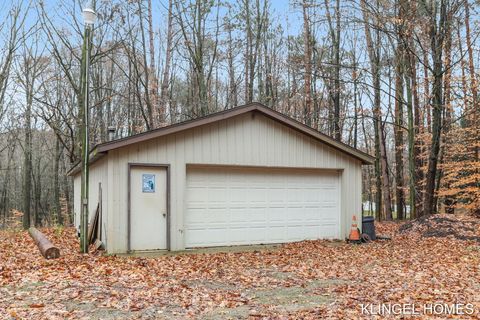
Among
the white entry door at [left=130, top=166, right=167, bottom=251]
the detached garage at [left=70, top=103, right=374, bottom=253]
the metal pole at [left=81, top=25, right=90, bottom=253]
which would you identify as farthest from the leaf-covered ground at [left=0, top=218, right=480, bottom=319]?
the detached garage at [left=70, top=103, right=374, bottom=253]

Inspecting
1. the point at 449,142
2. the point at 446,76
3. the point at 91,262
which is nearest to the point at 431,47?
the point at 446,76

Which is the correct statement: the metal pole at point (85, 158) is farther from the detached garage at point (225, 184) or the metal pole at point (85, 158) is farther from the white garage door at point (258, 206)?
the white garage door at point (258, 206)

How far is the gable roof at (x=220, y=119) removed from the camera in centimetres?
884

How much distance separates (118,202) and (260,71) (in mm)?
15141

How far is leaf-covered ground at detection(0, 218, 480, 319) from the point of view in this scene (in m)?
4.91

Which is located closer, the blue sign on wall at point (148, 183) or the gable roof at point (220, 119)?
the gable roof at point (220, 119)

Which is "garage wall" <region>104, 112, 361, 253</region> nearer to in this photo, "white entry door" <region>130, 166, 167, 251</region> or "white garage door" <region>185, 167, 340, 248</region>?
"white entry door" <region>130, 166, 167, 251</region>

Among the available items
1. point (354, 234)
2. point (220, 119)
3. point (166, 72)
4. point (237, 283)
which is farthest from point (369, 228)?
point (166, 72)

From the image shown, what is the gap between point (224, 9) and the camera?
20.0 meters

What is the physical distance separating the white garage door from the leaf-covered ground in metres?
1.01

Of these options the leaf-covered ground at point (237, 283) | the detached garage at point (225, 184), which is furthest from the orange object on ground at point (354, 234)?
the leaf-covered ground at point (237, 283)

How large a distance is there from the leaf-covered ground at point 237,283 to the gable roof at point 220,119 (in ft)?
7.70

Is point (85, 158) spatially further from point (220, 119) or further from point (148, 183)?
point (220, 119)

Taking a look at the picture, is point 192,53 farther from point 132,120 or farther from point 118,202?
point 118,202
